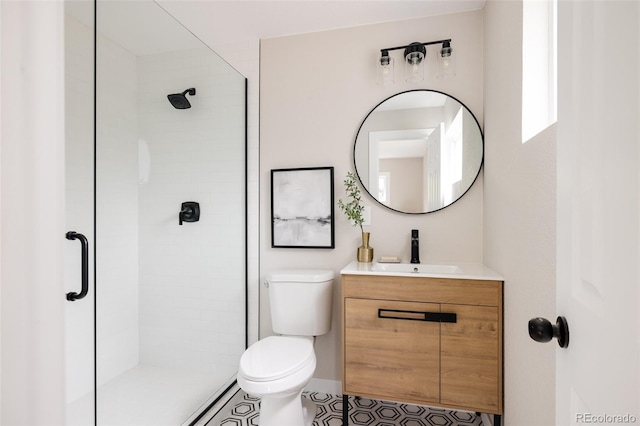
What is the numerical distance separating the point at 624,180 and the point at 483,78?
6.01 feet

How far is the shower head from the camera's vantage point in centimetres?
193

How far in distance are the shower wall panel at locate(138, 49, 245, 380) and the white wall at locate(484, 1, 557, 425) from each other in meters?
1.53

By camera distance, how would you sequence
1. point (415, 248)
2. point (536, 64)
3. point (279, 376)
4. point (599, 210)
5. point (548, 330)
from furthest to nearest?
point (415, 248) → point (279, 376) → point (536, 64) → point (548, 330) → point (599, 210)

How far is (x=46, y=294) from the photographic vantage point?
0.88 feet

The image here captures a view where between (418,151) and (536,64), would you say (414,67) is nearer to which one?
(418,151)

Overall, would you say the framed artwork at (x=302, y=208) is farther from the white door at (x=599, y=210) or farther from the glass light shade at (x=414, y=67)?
the white door at (x=599, y=210)

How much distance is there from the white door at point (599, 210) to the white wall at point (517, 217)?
490 millimetres

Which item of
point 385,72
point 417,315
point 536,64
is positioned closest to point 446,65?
point 385,72

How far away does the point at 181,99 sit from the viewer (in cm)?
198

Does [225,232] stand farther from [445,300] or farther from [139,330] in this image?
[445,300]

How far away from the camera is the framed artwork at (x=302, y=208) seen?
2270 millimetres

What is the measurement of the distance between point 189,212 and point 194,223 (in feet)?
0.25

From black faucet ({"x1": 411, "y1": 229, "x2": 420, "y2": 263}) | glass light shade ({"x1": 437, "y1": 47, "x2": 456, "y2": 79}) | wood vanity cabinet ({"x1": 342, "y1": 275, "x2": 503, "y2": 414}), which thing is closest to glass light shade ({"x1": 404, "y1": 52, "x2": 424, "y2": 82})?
glass light shade ({"x1": 437, "y1": 47, "x2": 456, "y2": 79})

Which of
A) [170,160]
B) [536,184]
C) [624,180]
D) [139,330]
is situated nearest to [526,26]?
[536,184]
